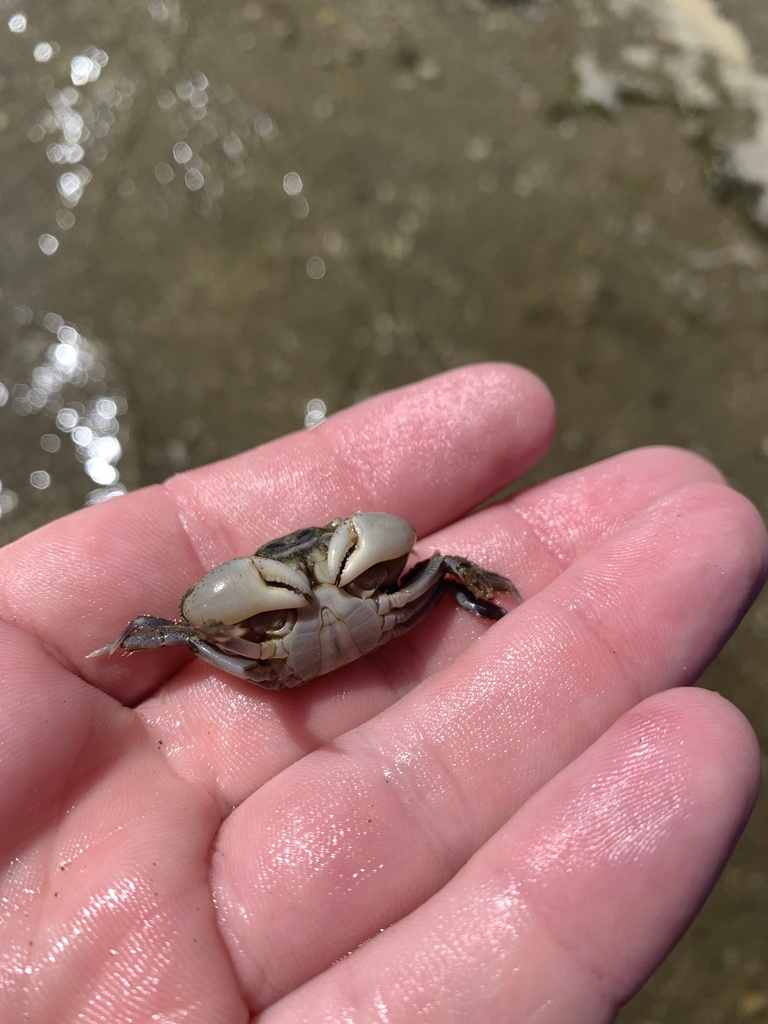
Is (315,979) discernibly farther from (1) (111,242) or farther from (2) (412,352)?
(1) (111,242)

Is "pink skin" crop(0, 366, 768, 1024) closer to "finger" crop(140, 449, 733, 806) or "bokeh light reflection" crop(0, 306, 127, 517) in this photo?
"finger" crop(140, 449, 733, 806)

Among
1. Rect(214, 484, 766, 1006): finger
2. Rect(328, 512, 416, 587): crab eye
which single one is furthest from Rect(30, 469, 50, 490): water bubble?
Rect(214, 484, 766, 1006): finger

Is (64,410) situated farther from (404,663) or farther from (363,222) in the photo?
(404,663)

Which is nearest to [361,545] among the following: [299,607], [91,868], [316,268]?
[299,607]

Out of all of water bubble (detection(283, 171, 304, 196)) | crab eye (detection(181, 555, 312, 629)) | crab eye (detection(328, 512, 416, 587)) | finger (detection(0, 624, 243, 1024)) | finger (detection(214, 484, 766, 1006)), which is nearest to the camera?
finger (detection(0, 624, 243, 1024))

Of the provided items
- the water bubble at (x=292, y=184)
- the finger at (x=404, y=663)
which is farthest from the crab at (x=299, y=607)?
the water bubble at (x=292, y=184)

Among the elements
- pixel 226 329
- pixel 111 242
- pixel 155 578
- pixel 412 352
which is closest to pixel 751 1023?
pixel 155 578
